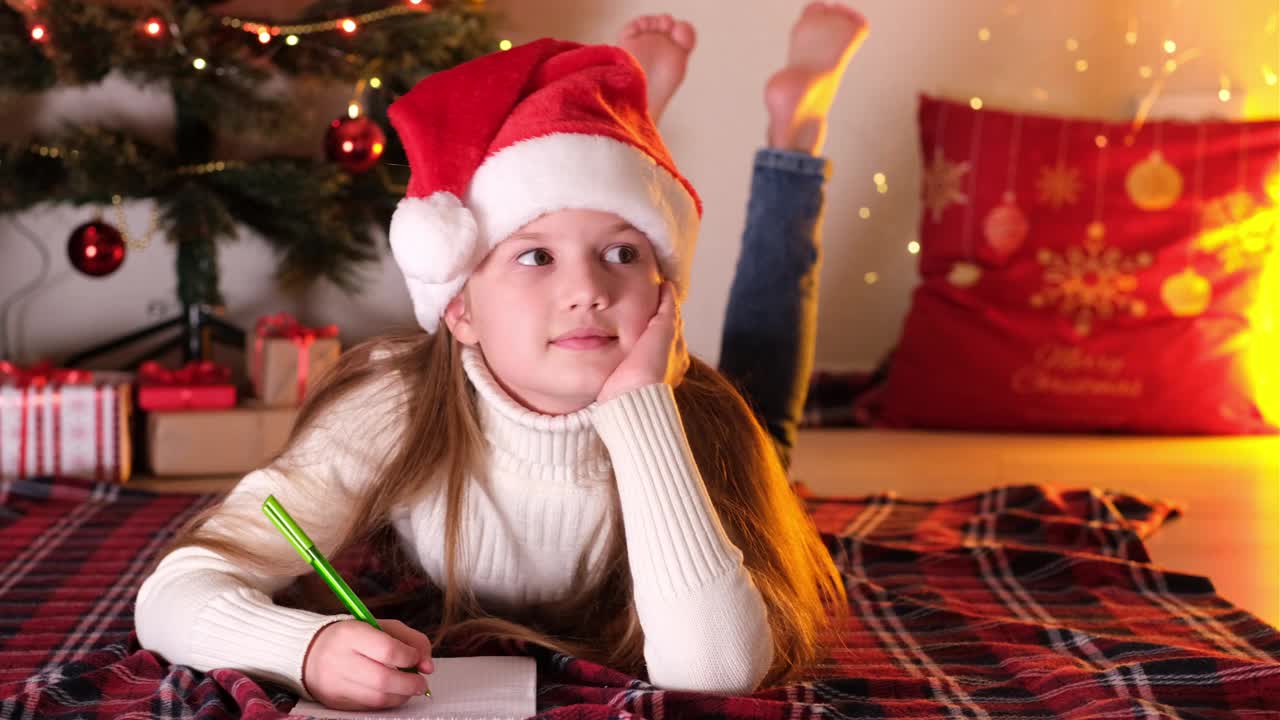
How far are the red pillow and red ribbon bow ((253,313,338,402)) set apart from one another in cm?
96

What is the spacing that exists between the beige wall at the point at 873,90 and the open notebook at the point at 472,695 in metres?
1.44

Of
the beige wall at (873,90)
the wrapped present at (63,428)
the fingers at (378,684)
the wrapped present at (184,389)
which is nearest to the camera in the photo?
the fingers at (378,684)

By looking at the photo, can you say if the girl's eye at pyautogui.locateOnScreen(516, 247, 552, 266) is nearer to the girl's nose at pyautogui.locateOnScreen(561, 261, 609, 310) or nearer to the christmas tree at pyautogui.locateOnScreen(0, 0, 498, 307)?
the girl's nose at pyautogui.locateOnScreen(561, 261, 609, 310)

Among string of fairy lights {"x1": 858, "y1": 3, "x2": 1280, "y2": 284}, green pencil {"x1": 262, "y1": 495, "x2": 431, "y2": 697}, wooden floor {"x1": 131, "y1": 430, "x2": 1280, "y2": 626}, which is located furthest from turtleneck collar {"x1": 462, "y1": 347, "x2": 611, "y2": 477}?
string of fairy lights {"x1": 858, "y1": 3, "x2": 1280, "y2": 284}

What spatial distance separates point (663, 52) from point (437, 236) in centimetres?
65

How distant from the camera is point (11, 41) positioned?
1.86m

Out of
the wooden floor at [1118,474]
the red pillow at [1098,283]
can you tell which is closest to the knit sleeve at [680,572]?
the wooden floor at [1118,474]

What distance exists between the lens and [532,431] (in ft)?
3.46

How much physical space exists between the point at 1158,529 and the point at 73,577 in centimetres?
122

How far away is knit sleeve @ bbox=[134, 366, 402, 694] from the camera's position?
0.92 metres

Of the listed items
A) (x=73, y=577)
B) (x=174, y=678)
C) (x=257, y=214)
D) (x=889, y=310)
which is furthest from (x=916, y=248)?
(x=174, y=678)

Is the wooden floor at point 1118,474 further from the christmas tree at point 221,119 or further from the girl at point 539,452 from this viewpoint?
the girl at point 539,452

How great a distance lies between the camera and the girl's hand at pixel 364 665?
854 mm

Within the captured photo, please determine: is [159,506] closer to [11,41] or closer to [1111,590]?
[11,41]
